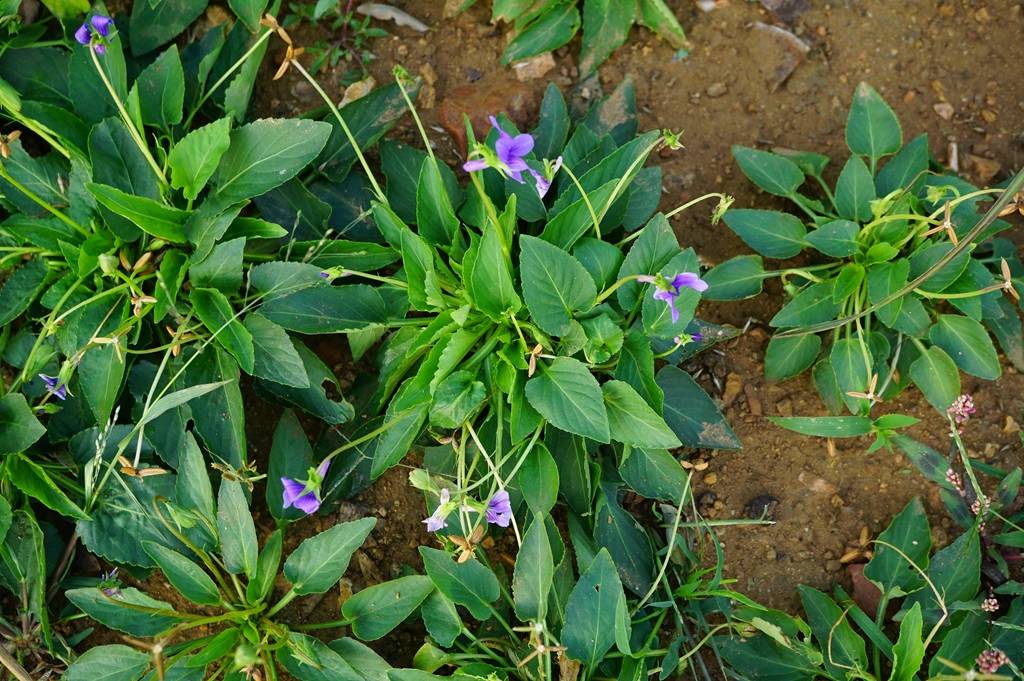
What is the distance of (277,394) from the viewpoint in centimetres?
232

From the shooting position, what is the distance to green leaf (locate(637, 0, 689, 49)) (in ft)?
8.31

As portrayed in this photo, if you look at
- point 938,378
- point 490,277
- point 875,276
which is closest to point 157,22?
point 490,277

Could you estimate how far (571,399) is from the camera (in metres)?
2.05

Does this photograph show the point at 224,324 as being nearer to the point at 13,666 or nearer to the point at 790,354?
the point at 13,666

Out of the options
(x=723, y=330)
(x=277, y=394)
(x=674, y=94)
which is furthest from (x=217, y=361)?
(x=674, y=94)

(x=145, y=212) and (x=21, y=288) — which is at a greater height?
(x=145, y=212)

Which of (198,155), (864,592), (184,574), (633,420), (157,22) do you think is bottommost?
(864,592)

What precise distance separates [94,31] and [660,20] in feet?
4.70

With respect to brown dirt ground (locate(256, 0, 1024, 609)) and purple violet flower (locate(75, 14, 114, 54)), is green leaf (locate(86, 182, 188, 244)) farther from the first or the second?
brown dirt ground (locate(256, 0, 1024, 609))

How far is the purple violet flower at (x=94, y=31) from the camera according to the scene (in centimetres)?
211

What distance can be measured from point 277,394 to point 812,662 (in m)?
1.45

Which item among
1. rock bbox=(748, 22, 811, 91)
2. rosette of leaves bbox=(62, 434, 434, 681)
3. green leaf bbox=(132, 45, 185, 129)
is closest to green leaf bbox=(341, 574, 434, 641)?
rosette of leaves bbox=(62, 434, 434, 681)

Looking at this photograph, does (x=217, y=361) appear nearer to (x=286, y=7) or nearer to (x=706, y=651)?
(x=286, y=7)

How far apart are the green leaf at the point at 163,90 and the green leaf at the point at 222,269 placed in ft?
1.25
